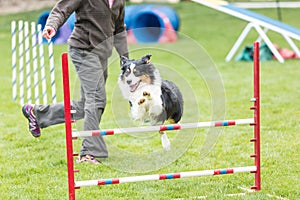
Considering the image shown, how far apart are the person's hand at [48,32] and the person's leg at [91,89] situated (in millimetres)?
690

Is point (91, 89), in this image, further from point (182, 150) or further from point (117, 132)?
point (117, 132)

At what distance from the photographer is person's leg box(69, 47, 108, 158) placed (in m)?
5.10

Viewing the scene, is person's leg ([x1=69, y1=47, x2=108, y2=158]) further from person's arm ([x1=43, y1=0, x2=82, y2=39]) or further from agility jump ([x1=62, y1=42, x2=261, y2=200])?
agility jump ([x1=62, y1=42, x2=261, y2=200])

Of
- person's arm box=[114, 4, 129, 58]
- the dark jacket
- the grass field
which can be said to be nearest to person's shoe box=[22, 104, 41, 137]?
the grass field

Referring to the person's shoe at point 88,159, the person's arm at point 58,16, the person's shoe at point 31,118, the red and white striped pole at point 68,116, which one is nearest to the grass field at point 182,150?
the person's shoe at point 88,159

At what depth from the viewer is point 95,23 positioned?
16.8ft

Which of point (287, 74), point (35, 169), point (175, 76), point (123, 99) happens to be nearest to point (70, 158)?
point (123, 99)

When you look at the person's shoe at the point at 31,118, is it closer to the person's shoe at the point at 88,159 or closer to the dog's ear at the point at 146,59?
the person's shoe at the point at 88,159

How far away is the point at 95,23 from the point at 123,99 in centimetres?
96

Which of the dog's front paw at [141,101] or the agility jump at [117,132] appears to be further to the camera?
the dog's front paw at [141,101]

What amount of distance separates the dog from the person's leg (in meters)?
0.76

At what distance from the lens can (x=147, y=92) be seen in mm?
4230

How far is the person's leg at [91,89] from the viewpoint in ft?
16.7

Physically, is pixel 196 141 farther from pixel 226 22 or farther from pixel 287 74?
pixel 226 22
